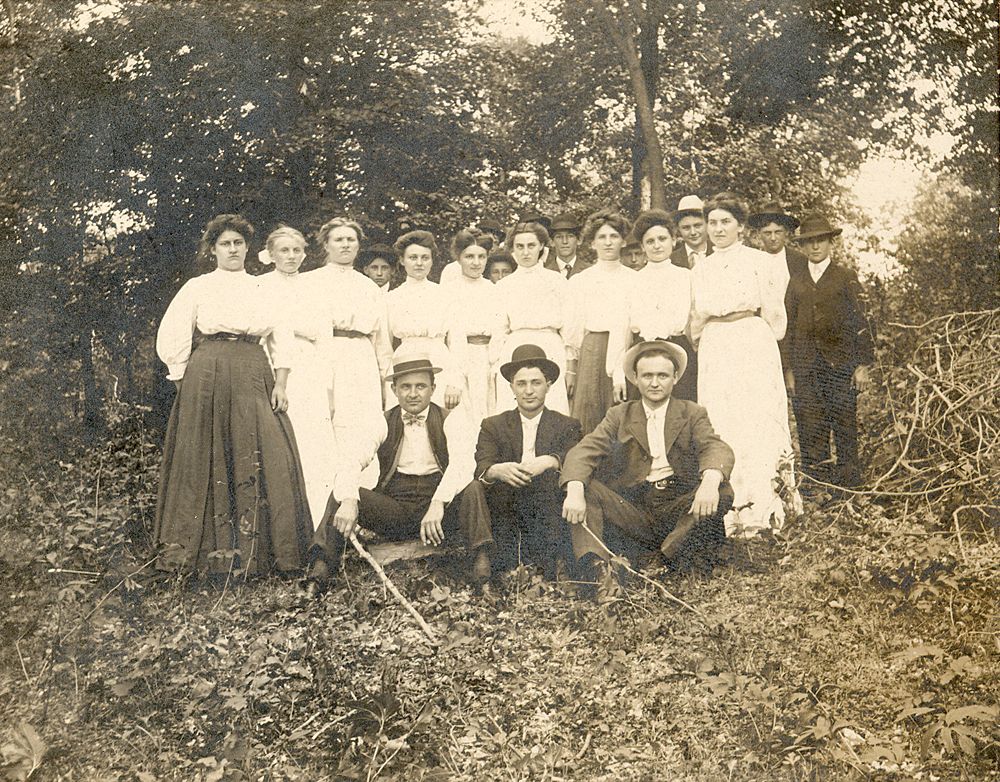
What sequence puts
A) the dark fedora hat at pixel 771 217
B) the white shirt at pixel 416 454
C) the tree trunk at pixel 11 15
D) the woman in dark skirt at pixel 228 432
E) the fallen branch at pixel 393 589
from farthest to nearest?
the tree trunk at pixel 11 15 < the dark fedora hat at pixel 771 217 < the white shirt at pixel 416 454 < the woman in dark skirt at pixel 228 432 < the fallen branch at pixel 393 589

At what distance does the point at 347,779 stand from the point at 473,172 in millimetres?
2828

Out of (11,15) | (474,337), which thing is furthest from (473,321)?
(11,15)

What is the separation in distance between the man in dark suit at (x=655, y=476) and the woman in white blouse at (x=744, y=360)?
9cm

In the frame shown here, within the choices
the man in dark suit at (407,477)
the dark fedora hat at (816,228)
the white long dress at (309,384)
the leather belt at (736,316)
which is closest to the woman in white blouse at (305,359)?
the white long dress at (309,384)

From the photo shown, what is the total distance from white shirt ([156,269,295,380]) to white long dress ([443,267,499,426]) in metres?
0.79

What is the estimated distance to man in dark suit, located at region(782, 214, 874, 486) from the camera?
4.76 meters

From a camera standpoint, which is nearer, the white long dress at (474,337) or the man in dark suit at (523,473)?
the man in dark suit at (523,473)

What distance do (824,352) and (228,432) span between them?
9.32 feet

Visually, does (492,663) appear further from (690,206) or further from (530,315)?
(690,206)

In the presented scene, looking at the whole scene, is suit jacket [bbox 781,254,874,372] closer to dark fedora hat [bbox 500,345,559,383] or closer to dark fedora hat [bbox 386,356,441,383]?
dark fedora hat [bbox 500,345,559,383]

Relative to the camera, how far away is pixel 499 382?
4.83 m

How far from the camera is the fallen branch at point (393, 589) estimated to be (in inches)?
179

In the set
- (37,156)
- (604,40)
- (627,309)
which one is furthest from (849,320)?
(37,156)

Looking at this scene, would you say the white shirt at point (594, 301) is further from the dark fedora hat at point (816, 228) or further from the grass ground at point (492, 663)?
the grass ground at point (492, 663)
